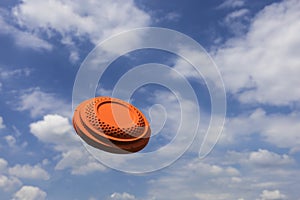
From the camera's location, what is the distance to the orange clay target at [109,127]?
33.2 metres

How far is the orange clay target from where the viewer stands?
33188 millimetres

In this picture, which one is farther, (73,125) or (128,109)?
(128,109)

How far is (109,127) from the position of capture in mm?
33312

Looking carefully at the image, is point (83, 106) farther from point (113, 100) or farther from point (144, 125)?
point (144, 125)

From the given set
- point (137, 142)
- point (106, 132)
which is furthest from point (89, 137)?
point (137, 142)

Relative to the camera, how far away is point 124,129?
33.6 metres

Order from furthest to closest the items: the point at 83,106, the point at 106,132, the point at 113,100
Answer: the point at 113,100, the point at 83,106, the point at 106,132

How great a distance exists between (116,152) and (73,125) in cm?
461

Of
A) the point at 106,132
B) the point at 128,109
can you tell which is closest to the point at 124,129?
the point at 106,132

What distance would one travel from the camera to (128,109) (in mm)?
37281

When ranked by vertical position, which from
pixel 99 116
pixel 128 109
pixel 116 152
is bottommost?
pixel 116 152

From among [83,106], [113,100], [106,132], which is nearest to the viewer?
[106,132]

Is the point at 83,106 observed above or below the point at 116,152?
above

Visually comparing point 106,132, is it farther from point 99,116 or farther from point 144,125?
point 144,125
